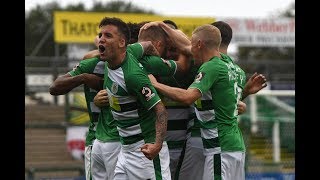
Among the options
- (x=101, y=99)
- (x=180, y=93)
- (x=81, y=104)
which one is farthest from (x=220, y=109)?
(x=81, y=104)

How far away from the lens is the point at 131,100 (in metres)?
8.38

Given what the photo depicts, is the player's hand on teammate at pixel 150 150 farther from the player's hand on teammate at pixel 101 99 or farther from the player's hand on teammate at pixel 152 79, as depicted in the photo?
the player's hand on teammate at pixel 101 99

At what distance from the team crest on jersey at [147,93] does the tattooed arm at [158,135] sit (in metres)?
0.11

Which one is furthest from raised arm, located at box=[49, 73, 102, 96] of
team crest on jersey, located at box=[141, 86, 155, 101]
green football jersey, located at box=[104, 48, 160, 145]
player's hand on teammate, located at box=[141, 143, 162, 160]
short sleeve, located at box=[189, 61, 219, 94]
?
player's hand on teammate, located at box=[141, 143, 162, 160]

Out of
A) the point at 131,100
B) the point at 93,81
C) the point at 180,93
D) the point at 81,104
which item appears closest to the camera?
the point at 180,93

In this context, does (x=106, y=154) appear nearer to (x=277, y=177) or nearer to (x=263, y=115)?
(x=277, y=177)

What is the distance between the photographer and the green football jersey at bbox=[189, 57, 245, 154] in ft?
28.4

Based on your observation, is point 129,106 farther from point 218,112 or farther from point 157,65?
point 218,112

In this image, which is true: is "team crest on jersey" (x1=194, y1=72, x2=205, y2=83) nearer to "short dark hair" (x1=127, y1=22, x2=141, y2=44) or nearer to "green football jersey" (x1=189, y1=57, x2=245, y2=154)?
"green football jersey" (x1=189, y1=57, x2=245, y2=154)

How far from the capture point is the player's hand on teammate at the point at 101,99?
352 inches

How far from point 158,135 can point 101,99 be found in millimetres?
1154

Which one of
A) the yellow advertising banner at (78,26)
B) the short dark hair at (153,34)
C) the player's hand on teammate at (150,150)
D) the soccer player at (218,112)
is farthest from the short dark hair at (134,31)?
the yellow advertising banner at (78,26)

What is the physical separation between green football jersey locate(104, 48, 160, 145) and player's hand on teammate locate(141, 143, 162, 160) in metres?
0.40
